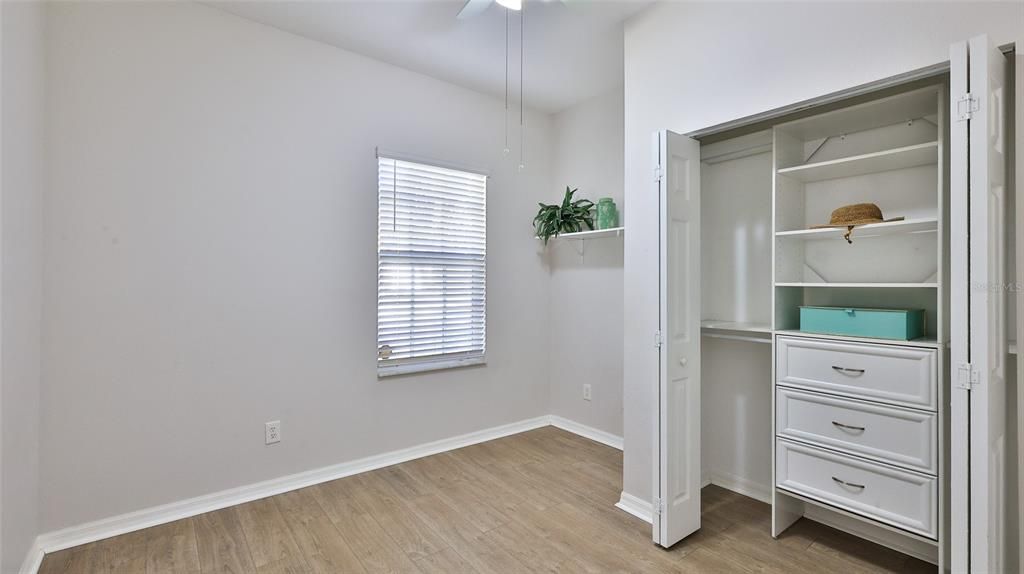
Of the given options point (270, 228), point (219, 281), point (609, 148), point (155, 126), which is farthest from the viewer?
point (609, 148)

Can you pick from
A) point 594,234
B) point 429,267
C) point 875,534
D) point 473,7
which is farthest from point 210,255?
point 875,534

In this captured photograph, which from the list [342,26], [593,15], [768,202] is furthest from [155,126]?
[768,202]

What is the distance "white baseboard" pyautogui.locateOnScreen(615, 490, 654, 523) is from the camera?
2.54m

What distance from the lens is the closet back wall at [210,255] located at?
2.30 m

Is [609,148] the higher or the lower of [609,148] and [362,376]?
the higher

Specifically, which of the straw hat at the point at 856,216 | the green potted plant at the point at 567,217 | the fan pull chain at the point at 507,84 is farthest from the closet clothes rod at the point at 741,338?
the fan pull chain at the point at 507,84

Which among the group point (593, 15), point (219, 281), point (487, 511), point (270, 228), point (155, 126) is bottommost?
point (487, 511)

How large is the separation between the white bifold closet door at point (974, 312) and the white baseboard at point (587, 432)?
2.33m

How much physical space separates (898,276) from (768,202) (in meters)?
0.75

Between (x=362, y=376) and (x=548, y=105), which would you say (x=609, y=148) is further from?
(x=362, y=376)

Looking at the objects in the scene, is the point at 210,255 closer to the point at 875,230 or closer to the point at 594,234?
the point at 594,234

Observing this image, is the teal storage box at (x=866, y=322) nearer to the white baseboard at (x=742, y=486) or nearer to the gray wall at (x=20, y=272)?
the white baseboard at (x=742, y=486)

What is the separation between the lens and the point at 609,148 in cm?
373

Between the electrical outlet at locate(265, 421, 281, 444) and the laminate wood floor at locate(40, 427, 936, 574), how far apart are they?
1.10 feet
